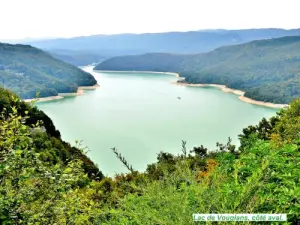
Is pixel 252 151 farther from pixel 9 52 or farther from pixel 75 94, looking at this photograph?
pixel 9 52

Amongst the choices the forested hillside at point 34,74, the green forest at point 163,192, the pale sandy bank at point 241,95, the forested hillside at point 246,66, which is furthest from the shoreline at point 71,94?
the green forest at point 163,192

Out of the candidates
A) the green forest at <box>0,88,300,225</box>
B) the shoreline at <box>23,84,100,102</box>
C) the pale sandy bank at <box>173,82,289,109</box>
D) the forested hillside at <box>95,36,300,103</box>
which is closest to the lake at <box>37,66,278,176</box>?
the pale sandy bank at <box>173,82,289,109</box>

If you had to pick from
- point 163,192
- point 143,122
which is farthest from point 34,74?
point 163,192

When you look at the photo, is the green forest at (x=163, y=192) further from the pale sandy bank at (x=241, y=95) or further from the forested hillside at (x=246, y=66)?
the forested hillside at (x=246, y=66)

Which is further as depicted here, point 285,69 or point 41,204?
point 285,69

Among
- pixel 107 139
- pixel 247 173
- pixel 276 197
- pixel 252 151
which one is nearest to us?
pixel 276 197

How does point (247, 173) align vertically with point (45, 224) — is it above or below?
above

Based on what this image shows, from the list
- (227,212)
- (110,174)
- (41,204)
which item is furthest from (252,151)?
(110,174)

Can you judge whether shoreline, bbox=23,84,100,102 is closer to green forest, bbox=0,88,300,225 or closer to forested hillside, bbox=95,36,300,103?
forested hillside, bbox=95,36,300,103
